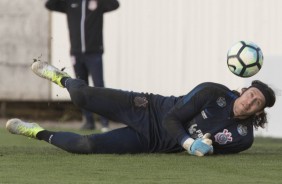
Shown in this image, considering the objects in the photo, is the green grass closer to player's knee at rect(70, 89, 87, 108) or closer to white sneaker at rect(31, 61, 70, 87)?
player's knee at rect(70, 89, 87, 108)

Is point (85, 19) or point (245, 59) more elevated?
point (245, 59)

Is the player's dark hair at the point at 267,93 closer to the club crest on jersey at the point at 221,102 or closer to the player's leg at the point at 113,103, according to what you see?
the club crest on jersey at the point at 221,102

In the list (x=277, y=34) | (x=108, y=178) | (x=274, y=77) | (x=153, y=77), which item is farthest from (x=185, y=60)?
(x=108, y=178)

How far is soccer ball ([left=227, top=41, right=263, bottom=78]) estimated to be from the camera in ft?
33.1

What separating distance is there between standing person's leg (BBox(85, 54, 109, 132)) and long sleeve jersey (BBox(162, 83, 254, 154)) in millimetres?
5579

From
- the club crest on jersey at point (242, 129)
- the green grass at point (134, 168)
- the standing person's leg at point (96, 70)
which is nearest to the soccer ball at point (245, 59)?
the green grass at point (134, 168)

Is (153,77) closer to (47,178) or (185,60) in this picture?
(185,60)

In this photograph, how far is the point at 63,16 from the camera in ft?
58.9

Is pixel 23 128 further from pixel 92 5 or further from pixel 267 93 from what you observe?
pixel 92 5

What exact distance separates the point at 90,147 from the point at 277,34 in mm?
7538

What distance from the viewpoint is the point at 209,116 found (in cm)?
912

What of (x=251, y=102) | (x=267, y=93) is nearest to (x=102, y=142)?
(x=251, y=102)

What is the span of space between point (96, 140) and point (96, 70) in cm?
551

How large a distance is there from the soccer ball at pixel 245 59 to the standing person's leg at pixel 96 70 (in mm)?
4744
